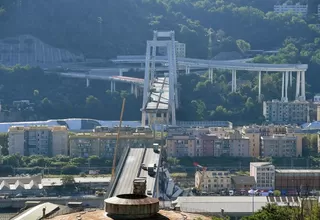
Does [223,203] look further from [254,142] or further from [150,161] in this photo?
[254,142]

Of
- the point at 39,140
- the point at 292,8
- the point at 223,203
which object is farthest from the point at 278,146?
the point at 292,8

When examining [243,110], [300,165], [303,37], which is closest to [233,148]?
[300,165]

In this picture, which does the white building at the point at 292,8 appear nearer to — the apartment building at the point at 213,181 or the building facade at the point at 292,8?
the building facade at the point at 292,8

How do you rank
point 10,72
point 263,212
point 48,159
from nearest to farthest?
point 263,212, point 48,159, point 10,72

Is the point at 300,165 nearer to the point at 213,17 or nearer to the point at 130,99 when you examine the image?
the point at 130,99

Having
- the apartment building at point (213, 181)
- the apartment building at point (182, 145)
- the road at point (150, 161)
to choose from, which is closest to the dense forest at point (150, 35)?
the apartment building at point (182, 145)

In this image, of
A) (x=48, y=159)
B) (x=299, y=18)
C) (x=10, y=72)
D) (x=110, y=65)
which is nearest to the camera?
(x=48, y=159)

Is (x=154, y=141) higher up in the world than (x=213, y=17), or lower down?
lower down
